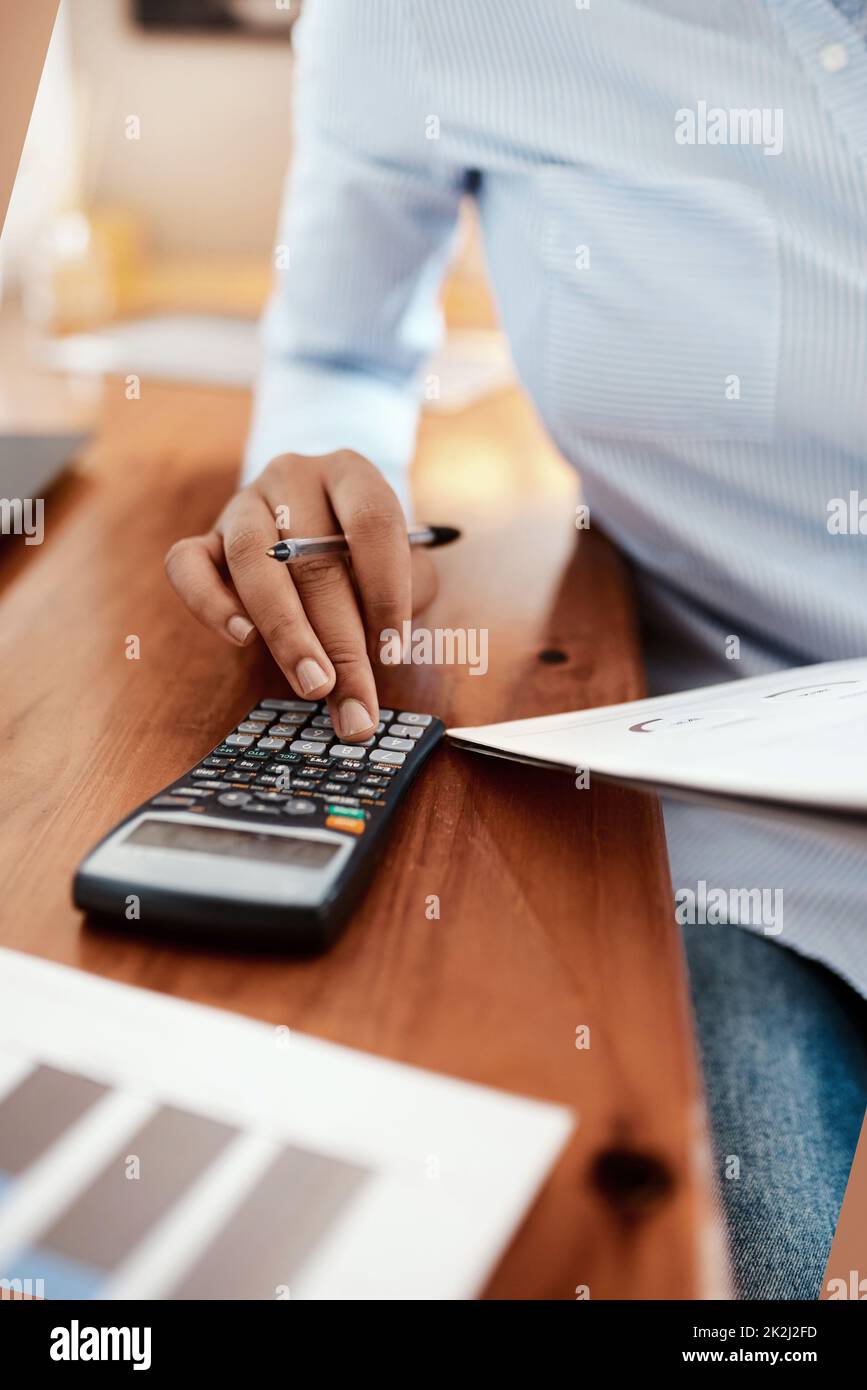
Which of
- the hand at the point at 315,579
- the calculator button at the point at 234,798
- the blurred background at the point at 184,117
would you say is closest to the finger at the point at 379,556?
the hand at the point at 315,579

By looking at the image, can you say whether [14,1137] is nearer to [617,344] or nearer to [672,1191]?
[672,1191]

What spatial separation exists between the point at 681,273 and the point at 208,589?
31cm

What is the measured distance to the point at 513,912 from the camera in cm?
29

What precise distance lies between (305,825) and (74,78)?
7.18 feet

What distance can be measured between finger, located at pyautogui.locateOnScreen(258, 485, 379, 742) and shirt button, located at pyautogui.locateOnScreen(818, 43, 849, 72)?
1.11 feet

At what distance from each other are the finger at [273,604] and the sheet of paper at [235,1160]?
0.49 feet

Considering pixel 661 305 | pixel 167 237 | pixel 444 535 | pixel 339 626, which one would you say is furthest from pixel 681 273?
pixel 167 237

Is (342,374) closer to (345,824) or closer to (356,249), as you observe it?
(356,249)

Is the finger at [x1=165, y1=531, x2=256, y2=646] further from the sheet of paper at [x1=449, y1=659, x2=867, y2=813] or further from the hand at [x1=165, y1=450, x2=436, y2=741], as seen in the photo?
the sheet of paper at [x1=449, y1=659, x2=867, y2=813]

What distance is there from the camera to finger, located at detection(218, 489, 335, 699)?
1.24 ft

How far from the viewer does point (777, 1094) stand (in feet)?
1.55

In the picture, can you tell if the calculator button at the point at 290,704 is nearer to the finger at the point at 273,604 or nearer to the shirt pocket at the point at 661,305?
Result: the finger at the point at 273,604

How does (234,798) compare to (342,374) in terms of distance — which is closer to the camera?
(234,798)
